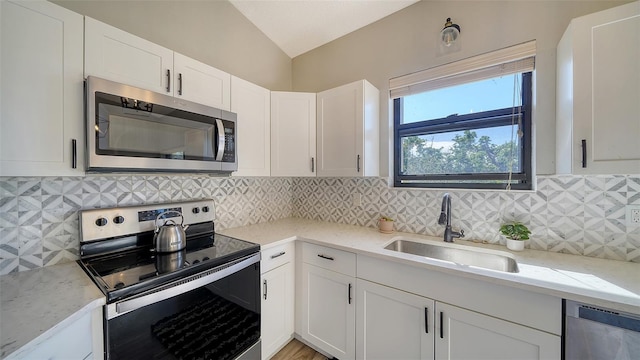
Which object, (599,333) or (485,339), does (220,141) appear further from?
(599,333)

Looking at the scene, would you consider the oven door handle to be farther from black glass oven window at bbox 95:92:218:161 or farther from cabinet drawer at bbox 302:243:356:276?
black glass oven window at bbox 95:92:218:161

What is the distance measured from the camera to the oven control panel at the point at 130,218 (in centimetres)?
127

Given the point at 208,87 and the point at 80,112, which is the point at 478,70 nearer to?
the point at 208,87

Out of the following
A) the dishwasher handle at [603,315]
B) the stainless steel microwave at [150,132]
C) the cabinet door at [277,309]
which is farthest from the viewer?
the cabinet door at [277,309]

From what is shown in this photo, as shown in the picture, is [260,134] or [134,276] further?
[260,134]

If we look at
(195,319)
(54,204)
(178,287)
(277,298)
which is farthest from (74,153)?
(277,298)

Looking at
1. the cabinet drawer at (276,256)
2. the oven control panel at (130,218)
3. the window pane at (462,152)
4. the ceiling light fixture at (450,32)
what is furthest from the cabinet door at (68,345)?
the ceiling light fixture at (450,32)

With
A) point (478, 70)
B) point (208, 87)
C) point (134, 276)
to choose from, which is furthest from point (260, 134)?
point (478, 70)

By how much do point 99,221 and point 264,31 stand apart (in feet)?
6.92

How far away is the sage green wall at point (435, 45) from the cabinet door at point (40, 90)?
1.86m

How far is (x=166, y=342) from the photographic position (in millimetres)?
1067

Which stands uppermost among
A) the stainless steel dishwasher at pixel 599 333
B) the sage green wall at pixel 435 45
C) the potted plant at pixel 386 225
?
the sage green wall at pixel 435 45

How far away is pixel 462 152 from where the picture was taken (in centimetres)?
179

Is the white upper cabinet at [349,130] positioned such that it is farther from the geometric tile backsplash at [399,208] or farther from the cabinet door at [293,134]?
the geometric tile backsplash at [399,208]
